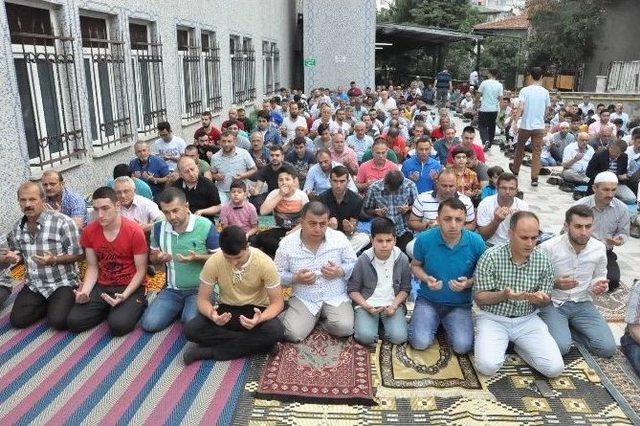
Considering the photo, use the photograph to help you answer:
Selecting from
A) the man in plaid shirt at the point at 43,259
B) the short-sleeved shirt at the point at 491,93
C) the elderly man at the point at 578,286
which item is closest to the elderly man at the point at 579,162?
the short-sleeved shirt at the point at 491,93

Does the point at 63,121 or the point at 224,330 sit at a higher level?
the point at 63,121

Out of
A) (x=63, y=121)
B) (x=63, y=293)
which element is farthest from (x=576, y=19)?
(x=63, y=293)

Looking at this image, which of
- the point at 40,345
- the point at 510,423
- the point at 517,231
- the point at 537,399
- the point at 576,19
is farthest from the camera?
the point at 576,19

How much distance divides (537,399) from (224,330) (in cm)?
239

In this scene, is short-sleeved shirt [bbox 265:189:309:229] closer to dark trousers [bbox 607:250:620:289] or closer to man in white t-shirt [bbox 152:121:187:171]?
man in white t-shirt [bbox 152:121:187:171]

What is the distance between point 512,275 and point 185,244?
2771 millimetres

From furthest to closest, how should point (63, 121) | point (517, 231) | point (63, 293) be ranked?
point (63, 121), point (63, 293), point (517, 231)

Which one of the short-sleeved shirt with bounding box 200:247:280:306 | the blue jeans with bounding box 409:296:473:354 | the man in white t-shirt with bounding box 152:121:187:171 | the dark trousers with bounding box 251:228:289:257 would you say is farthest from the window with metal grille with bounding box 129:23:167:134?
the blue jeans with bounding box 409:296:473:354

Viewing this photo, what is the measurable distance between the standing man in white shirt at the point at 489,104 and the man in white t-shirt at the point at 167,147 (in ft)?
25.5

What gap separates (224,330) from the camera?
4.30 meters

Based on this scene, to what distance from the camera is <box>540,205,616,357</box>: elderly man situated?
4.38 meters

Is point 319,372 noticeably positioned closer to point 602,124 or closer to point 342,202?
point 342,202

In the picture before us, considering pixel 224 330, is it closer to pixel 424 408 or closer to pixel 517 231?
pixel 424 408

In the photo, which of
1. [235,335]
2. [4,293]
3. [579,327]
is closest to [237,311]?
Answer: [235,335]
